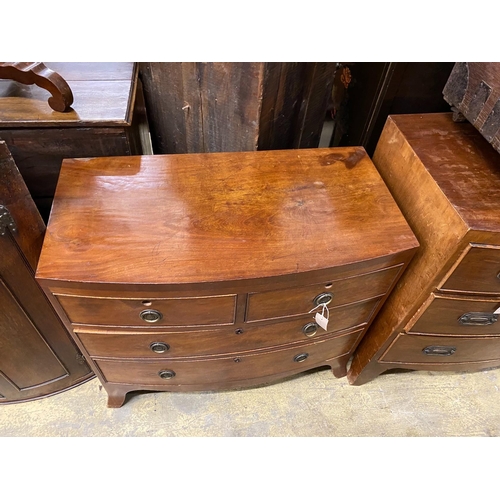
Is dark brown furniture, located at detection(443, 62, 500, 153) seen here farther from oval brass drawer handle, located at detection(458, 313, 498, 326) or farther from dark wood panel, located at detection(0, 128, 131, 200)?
dark wood panel, located at detection(0, 128, 131, 200)

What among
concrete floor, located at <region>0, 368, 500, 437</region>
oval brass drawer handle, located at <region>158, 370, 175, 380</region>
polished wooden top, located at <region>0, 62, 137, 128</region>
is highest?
polished wooden top, located at <region>0, 62, 137, 128</region>

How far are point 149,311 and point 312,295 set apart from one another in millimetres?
405

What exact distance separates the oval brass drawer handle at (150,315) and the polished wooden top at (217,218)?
12 centimetres

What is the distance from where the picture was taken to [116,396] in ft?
4.50

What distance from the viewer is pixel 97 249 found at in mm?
874

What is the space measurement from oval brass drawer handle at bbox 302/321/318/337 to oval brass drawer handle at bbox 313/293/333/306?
0.11 meters

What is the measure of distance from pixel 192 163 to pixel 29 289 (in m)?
0.55

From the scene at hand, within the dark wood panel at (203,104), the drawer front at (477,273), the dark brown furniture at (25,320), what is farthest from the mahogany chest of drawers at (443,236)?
the dark brown furniture at (25,320)

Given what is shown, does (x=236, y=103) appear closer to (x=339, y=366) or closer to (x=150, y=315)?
(x=150, y=315)

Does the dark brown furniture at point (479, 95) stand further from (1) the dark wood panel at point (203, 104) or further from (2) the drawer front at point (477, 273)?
(1) the dark wood panel at point (203, 104)

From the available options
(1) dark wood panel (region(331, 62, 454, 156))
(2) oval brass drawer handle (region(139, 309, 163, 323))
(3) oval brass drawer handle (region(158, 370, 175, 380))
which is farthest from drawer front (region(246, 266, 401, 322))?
(1) dark wood panel (region(331, 62, 454, 156))

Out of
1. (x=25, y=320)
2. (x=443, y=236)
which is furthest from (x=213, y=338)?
(x=443, y=236)

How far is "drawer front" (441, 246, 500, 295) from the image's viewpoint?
93 cm

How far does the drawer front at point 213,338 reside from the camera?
1023mm
